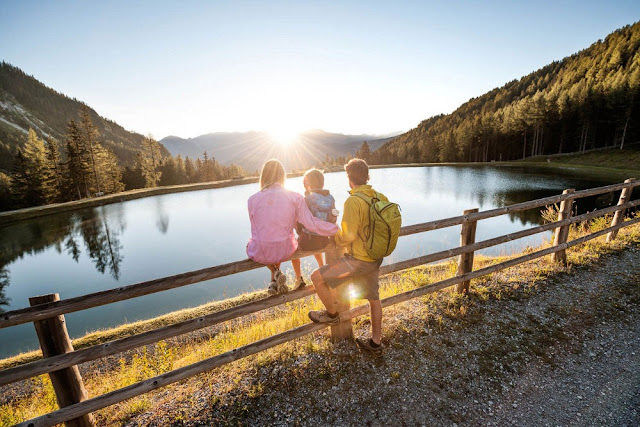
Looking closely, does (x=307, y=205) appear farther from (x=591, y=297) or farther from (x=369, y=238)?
(x=591, y=297)

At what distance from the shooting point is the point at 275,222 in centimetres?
334

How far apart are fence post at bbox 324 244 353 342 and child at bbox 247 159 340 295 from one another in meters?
0.67

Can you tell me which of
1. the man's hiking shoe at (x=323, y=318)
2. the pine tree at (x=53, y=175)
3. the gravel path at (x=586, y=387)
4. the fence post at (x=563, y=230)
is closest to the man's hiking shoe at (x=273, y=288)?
the man's hiking shoe at (x=323, y=318)

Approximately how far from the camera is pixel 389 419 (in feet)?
10.7

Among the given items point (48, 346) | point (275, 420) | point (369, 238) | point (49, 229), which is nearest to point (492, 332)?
point (369, 238)

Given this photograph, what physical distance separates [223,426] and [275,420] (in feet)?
1.98

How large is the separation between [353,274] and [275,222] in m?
1.17

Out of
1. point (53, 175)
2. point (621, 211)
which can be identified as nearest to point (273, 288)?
point (621, 211)

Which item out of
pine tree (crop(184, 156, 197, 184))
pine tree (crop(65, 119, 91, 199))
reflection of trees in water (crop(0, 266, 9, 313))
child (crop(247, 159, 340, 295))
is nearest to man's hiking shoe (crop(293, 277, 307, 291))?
child (crop(247, 159, 340, 295))

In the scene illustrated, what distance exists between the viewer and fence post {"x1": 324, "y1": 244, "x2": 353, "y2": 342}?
4020mm

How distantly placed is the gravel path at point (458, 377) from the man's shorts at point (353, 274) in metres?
1.28

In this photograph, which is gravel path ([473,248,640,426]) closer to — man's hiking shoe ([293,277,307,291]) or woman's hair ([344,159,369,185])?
man's hiking shoe ([293,277,307,291])

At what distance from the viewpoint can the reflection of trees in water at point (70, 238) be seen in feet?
74.2

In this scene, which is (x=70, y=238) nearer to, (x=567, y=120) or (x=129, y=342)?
(x=129, y=342)
